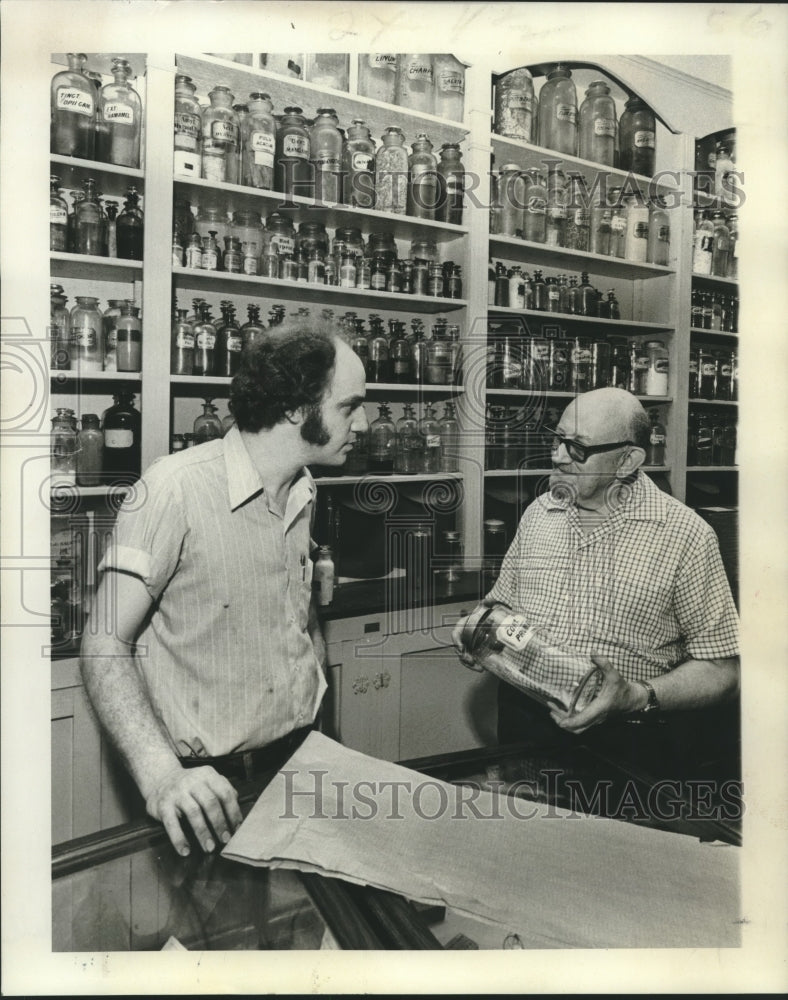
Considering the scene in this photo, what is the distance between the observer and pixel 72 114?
154cm

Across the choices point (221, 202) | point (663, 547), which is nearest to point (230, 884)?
point (663, 547)

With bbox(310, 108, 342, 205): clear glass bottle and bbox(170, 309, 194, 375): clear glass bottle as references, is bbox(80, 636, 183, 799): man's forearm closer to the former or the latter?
bbox(170, 309, 194, 375): clear glass bottle

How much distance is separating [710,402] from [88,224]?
1.69 meters

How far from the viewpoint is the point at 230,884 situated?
70 centimetres

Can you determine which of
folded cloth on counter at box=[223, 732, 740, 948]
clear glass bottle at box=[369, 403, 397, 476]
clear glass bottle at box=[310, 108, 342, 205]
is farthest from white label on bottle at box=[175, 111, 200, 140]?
folded cloth on counter at box=[223, 732, 740, 948]

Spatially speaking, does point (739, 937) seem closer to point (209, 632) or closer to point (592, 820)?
point (592, 820)

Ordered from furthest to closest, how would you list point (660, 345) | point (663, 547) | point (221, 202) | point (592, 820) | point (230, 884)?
point (660, 345), point (221, 202), point (663, 547), point (592, 820), point (230, 884)

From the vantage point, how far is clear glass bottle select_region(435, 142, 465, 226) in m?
2.06

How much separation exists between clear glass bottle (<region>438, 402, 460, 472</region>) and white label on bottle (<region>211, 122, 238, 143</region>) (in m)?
0.96

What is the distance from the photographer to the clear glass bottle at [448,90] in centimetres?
199

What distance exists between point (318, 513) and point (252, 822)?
1240 mm

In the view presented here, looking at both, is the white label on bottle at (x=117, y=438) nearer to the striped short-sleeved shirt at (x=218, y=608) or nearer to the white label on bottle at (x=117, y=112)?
the striped short-sleeved shirt at (x=218, y=608)

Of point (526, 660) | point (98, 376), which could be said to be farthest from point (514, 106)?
point (526, 660)

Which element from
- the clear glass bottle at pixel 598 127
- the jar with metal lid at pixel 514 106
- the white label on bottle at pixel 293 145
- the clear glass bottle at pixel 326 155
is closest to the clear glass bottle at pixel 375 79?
the clear glass bottle at pixel 326 155
